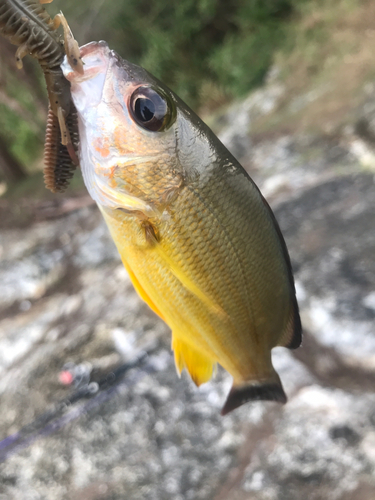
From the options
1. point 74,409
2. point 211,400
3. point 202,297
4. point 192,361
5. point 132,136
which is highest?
point 132,136

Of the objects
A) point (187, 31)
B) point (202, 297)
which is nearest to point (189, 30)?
point (187, 31)

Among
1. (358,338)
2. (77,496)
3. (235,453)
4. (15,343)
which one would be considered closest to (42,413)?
(77,496)

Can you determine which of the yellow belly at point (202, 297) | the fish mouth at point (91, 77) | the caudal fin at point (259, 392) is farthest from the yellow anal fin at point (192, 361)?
the fish mouth at point (91, 77)

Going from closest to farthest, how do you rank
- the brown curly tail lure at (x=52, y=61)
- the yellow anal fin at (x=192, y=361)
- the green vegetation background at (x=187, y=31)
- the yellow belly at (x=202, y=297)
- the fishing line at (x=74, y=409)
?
the brown curly tail lure at (x=52, y=61), the yellow belly at (x=202, y=297), the yellow anal fin at (x=192, y=361), the fishing line at (x=74, y=409), the green vegetation background at (x=187, y=31)

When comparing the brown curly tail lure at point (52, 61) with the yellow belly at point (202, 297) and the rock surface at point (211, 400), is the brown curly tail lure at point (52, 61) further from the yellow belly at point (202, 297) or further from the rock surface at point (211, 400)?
the rock surface at point (211, 400)

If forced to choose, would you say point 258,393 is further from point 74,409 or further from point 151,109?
point 74,409

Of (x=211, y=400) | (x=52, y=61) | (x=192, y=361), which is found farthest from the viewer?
(x=211, y=400)
